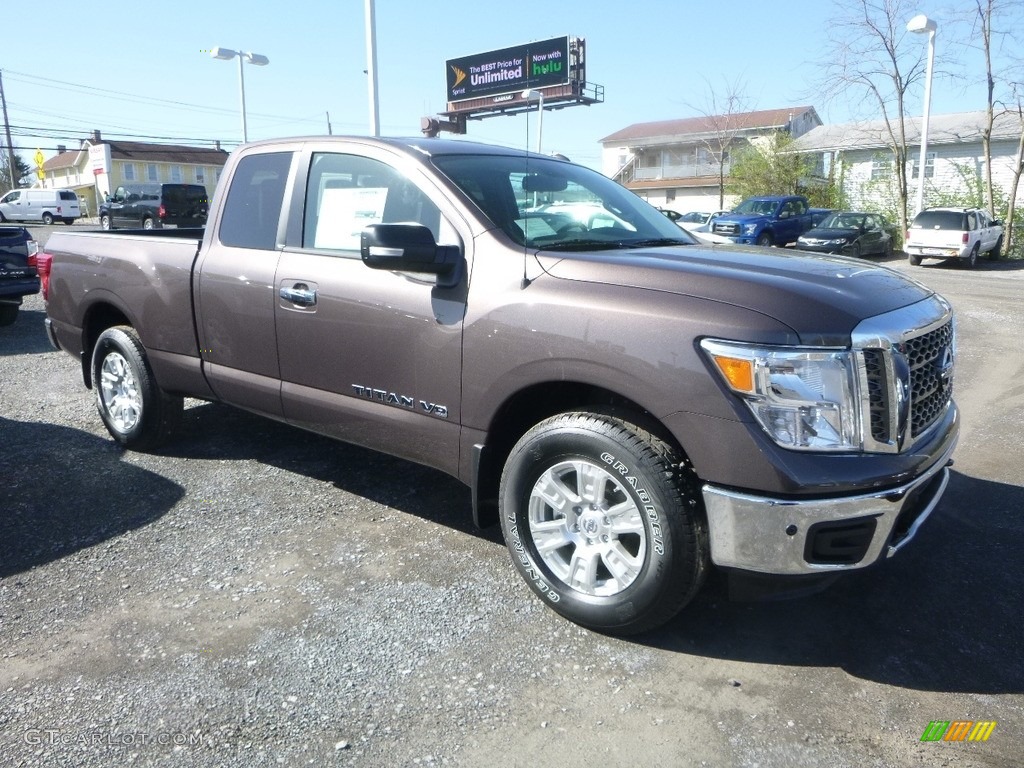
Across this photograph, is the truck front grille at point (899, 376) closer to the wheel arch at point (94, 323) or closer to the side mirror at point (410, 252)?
the side mirror at point (410, 252)

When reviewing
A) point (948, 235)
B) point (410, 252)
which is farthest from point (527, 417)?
point (948, 235)

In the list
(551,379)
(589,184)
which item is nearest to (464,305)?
(551,379)

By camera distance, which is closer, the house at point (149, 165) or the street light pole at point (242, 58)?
the street light pole at point (242, 58)

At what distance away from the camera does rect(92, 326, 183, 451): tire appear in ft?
16.1

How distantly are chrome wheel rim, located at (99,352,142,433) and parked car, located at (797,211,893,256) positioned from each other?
2010cm

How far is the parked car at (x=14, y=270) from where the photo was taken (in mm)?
9930

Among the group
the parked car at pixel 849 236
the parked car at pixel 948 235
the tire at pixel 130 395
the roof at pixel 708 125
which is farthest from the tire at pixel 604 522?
the roof at pixel 708 125

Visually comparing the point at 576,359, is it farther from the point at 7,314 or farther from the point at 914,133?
the point at 914,133

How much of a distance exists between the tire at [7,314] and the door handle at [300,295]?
26.6 ft

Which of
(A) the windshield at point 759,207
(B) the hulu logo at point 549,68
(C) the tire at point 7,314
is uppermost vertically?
(B) the hulu logo at point 549,68

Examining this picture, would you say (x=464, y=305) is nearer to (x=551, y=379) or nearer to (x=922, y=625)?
(x=551, y=379)

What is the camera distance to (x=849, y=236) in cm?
2295

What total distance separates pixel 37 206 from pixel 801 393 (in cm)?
4629

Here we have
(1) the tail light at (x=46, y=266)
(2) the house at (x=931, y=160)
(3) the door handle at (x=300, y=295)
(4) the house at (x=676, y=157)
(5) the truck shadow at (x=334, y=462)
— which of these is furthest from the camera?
(4) the house at (x=676, y=157)
